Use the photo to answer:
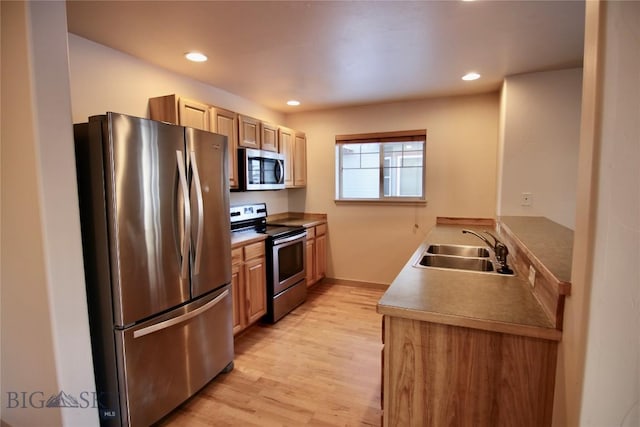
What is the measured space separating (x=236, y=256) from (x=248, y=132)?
1.29 m

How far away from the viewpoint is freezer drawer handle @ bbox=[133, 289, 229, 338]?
5.55 feet

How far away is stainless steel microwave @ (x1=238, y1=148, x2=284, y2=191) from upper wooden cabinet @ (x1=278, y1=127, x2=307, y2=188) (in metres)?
0.22

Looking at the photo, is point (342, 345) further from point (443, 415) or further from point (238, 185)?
point (238, 185)

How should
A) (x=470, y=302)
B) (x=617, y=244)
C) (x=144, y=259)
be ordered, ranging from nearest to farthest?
(x=617, y=244) → (x=470, y=302) → (x=144, y=259)

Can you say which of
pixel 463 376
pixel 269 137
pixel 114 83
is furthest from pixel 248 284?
pixel 463 376

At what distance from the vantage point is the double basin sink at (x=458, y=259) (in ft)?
7.05

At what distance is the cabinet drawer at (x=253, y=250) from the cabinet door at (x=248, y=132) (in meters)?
0.99

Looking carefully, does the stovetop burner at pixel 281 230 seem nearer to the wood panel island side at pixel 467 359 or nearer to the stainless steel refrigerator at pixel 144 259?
the stainless steel refrigerator at pixel 144 259

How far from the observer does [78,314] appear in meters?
1.48

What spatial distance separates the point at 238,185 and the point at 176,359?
5.42 ft

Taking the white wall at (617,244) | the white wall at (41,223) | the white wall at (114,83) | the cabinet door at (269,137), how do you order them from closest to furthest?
the white wall at (617,244) < the white wall at (41,223) < the white wall at (114,83) < the cabinet door at (269,137)

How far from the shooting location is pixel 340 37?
2.07 meters

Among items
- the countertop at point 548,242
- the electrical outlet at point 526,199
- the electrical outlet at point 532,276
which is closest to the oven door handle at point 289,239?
the countertop at point 548,242

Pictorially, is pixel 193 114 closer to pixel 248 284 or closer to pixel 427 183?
pixel 248 284
